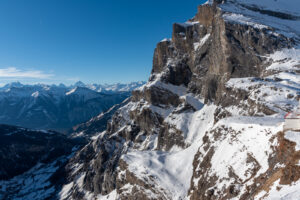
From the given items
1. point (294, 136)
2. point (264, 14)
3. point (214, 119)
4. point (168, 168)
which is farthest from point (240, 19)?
point (294, 136)

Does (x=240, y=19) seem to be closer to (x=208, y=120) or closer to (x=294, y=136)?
(x=208, y=120)

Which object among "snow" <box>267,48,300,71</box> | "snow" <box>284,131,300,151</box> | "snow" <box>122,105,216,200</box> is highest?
"snow" <box>267,48,300,71</box>

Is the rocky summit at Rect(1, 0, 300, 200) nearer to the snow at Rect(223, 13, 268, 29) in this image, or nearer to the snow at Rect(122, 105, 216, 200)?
the snow at Rect(122, 105, 216, 200)

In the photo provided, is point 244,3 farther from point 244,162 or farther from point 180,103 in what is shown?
point 244,162

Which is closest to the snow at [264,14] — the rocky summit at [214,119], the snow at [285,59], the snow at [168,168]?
the rocky summit at [214,119]

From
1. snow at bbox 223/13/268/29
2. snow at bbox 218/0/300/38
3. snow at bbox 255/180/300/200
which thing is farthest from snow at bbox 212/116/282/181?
snow at bbox 218/0/300/38

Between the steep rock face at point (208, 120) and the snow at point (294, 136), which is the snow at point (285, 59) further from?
the snow at point (294, 136)
